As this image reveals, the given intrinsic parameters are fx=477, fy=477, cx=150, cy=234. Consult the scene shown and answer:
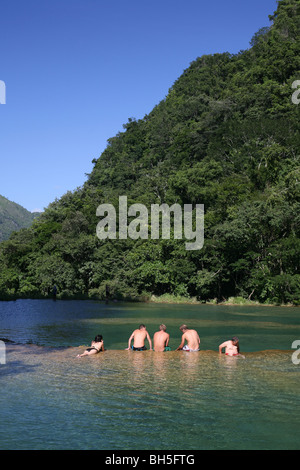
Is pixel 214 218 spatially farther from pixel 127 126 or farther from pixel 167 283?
pixel 127 126

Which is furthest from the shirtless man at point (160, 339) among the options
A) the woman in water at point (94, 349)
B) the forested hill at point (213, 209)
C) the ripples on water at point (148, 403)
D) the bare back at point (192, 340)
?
the forested hill at point (213, 209)

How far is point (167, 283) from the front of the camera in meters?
49.7

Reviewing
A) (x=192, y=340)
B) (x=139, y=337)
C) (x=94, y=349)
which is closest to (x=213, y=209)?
(x=192, y=340)

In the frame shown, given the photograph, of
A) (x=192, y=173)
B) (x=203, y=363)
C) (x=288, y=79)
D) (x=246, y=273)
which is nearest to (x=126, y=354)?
(x=203, y=363)

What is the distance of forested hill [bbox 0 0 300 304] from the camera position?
41.8m

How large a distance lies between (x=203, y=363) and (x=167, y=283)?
35.2m

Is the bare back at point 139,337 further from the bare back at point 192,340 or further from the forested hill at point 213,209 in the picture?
the forested hill at point 213,209

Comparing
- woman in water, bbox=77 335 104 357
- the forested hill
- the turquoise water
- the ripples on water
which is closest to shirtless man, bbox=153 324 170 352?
the turquoise water

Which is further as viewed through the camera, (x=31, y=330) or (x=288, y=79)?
(x=288, y=79)

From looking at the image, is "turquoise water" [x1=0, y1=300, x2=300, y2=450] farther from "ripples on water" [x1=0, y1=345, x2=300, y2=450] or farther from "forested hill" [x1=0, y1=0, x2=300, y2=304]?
"forested hill" [x1=0, y1=0, x2=300, y2=304]

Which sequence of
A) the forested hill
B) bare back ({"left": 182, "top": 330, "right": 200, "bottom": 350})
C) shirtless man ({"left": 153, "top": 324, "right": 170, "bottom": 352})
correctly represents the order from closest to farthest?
shirtless man ({"left": 153, "top": 324, "right": 170, "bottom": 352}), bare back ({"left": 182, "top": 330, "right": 200, "bottom": 350}), the forested hill

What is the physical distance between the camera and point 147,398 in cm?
1040

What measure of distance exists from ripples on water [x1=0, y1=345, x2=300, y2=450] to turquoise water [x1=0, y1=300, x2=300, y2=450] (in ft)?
0.06

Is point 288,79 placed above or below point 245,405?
above
